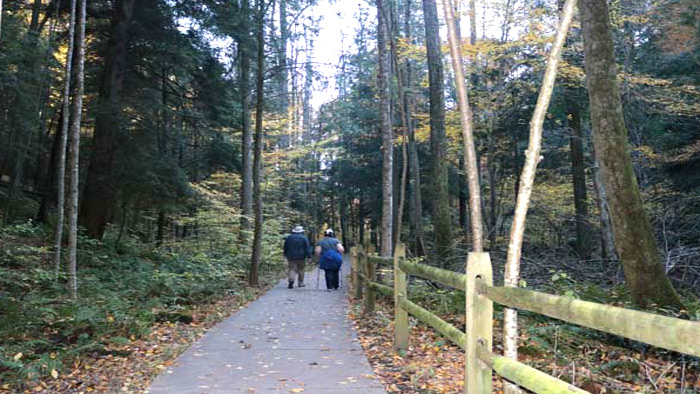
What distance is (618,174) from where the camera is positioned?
767cm

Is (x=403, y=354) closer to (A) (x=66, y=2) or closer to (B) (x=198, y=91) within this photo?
(B) (x=198, y=91)

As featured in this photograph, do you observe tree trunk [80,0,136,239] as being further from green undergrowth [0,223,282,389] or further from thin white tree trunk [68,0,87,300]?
thin white tree trunk [68,0,87,300]

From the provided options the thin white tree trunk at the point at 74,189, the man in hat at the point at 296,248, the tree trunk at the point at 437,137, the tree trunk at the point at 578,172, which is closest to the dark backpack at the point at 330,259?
the man in hat at the point at 296,248

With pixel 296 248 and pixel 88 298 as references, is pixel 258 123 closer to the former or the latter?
pixel 296 248

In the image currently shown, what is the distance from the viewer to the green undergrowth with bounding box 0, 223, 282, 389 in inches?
251

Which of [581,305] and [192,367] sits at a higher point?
[581,305]

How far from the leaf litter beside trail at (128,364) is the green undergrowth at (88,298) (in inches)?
4.7

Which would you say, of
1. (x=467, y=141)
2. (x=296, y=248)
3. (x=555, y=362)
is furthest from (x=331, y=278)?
(x=467, y=141)

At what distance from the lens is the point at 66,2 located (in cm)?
1580

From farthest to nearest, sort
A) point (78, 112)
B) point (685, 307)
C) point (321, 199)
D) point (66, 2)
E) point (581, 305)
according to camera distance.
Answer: point (321, 199), point (66, 2), point (78, 112), point (685, 307), point (581, 305)

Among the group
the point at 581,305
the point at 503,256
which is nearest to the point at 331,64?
the point at 503,256

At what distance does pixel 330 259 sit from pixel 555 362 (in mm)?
9583

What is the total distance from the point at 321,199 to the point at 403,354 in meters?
41.2

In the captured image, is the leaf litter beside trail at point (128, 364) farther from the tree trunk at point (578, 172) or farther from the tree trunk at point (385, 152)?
the tree trunk at point (578, 172)
